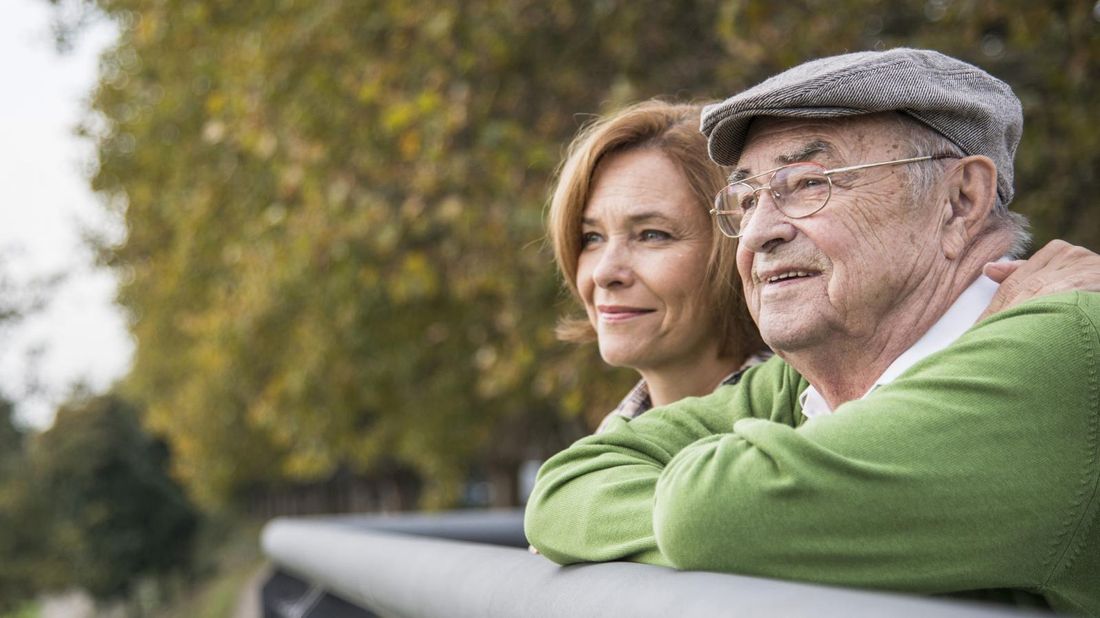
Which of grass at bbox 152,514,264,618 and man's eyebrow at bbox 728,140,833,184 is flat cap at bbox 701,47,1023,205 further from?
grass at bbox 152,514,264,618

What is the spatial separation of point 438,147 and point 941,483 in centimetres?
571

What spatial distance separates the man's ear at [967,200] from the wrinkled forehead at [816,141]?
0.11 m

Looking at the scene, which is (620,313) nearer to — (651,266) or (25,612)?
(651,266)

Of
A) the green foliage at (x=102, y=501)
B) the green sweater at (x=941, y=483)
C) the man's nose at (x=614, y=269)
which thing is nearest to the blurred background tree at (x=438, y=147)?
the man's nose at (x=614, y=269)

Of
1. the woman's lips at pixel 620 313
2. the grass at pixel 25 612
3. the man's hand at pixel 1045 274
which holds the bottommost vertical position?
the grass at pixel 25 612

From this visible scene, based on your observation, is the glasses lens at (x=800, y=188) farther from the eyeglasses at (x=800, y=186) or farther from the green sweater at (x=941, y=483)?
the green sweater at (x=941, y=483)

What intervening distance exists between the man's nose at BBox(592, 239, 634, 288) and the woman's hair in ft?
0.33

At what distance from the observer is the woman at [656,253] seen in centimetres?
269

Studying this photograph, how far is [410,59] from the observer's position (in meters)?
7.50

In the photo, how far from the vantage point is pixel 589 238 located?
2801 millimetres

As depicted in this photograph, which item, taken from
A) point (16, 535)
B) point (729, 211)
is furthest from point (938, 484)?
point (16, 535)

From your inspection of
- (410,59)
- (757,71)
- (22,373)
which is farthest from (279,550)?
(22,373)

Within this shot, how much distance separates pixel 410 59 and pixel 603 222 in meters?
4.98

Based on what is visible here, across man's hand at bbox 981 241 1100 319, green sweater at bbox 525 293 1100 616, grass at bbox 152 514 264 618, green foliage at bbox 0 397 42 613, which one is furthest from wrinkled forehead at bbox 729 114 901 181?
green foliage at bbox 0 397 42 613
